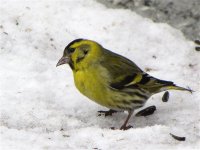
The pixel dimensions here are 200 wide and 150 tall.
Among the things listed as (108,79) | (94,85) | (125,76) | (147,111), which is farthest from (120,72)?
(147,111)

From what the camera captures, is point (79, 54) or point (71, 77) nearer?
point (79, 54)

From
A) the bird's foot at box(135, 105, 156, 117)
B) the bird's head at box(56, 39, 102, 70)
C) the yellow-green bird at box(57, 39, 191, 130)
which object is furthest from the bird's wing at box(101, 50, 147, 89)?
the bird's foot at box(135, 105, 156, 117)

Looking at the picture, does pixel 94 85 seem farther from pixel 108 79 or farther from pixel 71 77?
pixel 71 77

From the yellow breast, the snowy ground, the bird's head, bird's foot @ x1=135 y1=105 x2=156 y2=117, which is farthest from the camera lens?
bird's foot @ x1=135 y1=105 x2=156 y2=117

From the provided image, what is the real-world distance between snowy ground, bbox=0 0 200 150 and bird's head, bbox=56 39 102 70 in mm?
476

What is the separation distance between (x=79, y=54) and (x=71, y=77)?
2.82ft

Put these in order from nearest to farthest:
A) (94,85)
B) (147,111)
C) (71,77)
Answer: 1. (94,85)
2. (147,111)
3. (71,77)

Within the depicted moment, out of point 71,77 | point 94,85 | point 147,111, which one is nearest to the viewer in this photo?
point 94,85

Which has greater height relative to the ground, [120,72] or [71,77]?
[120,72]

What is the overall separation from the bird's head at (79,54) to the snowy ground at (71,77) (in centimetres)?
48

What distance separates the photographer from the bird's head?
6.38 meters

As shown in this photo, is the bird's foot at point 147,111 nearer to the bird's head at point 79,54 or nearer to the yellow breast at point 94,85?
the yellow breast at point 94,85

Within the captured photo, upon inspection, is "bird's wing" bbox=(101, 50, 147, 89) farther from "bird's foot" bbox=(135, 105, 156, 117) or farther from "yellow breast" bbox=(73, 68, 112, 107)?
"bird's foot" bbox=(135, 105, 156, 117)

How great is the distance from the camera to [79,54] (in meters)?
6.41
